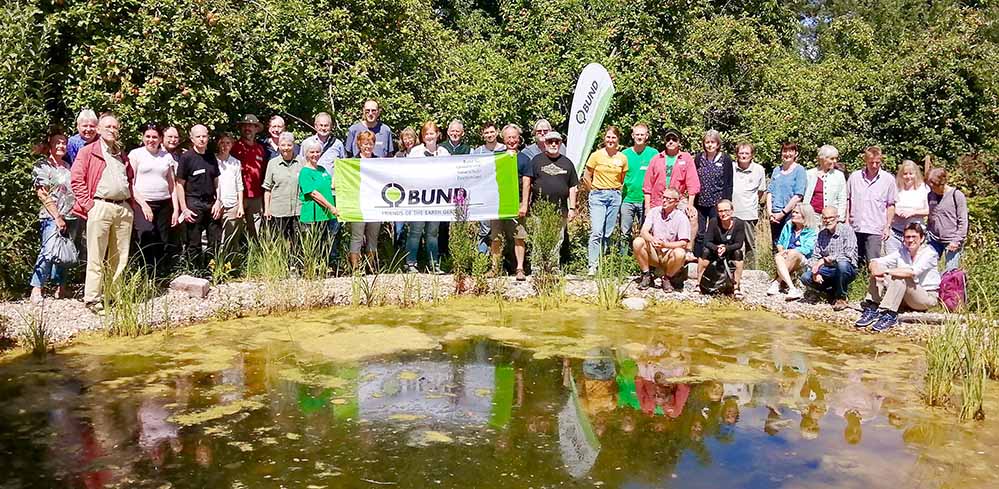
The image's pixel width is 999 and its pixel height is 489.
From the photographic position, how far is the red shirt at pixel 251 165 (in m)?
9.33

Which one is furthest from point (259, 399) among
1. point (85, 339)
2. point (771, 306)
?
point (771, 306)

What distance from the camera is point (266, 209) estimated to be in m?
9.32

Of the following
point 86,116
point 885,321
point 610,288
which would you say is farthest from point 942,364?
point 86,116

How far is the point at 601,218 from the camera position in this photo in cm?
965

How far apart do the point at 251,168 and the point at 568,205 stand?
10.5 ft

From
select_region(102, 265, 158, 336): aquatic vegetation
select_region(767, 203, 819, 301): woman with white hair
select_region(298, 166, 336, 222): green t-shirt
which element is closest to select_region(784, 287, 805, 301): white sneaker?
select_region(767, 203, 819, 301): woman with white hair

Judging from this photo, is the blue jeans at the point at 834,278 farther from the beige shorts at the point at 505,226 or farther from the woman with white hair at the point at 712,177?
the beige shorts at the point at 505,226

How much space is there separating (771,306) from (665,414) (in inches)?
143

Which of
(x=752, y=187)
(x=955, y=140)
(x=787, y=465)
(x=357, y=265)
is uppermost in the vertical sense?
(x=955, y=140)

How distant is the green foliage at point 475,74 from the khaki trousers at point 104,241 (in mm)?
991

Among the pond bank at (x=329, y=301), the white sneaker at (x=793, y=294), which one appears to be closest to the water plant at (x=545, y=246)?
the pond bank at (x=329, y=301)

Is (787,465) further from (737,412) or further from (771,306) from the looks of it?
(771,306)

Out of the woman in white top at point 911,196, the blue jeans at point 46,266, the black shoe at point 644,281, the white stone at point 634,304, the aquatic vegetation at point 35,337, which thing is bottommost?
the aquatic vegetation at point 35,337

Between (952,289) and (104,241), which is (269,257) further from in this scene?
(952,289)
